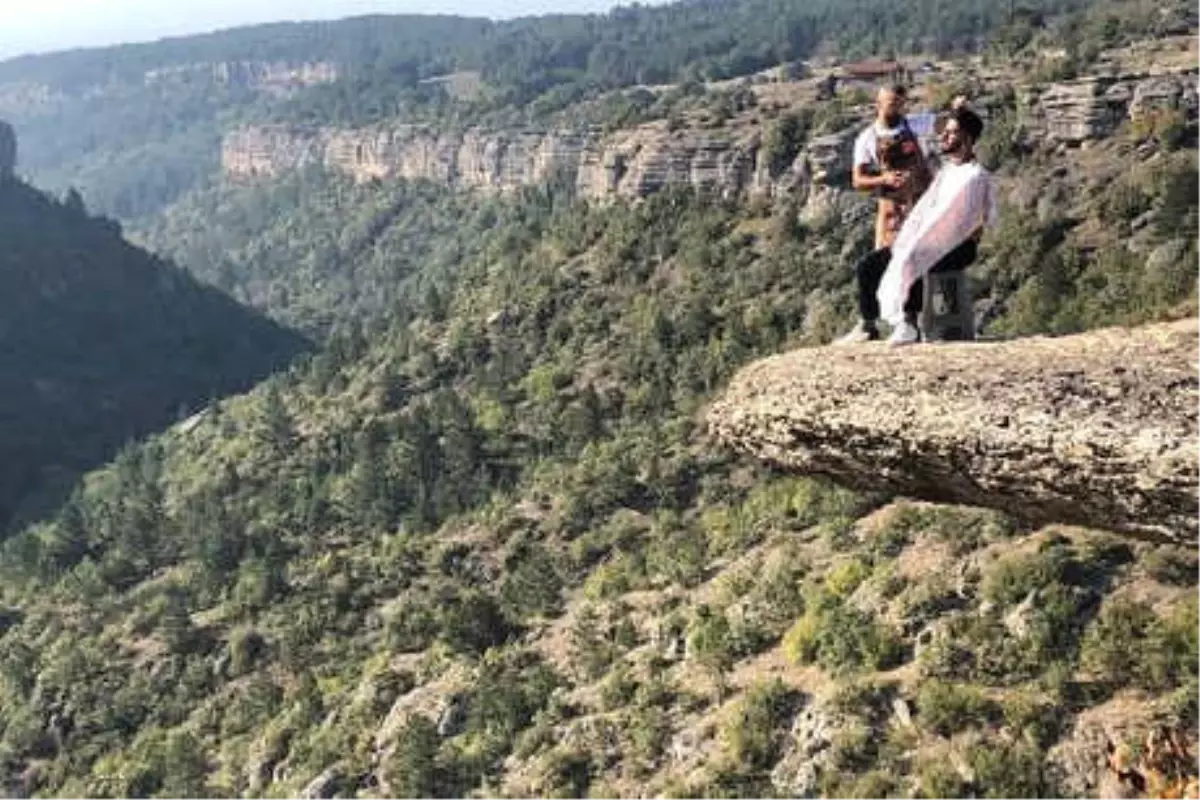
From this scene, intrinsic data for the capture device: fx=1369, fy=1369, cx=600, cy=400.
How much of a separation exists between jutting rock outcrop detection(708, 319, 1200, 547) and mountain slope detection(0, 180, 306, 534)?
128 m

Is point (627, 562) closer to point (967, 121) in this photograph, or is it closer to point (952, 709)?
point (952, 709)

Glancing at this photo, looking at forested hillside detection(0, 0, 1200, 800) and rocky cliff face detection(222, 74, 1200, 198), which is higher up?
rocky cliff face detection(222, 74, 1200, 198)

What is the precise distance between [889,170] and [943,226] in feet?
3.36

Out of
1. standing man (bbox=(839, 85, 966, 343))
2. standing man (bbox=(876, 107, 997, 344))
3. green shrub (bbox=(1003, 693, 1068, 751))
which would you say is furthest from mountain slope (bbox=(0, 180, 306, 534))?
standing man (bbox=(876, 107, 997, 344))

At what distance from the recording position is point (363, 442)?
87.7 meters

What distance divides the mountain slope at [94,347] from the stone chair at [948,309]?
419ft

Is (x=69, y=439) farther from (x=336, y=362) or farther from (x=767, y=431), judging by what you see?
(x=767, y=431)

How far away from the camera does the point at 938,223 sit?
12125 mm

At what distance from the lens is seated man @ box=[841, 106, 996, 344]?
11828 mm

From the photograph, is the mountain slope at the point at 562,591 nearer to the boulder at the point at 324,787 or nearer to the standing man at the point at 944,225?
the boulder at the point at 324,787

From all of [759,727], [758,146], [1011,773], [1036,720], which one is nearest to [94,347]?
[758,146]

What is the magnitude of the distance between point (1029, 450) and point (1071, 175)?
64.0 meters

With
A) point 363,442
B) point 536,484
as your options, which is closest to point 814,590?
point 536,484

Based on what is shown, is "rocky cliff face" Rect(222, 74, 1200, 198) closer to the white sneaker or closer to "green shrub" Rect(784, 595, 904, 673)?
"green shrub" Rect(784, 595, 904, 673)
